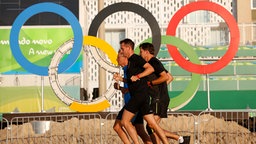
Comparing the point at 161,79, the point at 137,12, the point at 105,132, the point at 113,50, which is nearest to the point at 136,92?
the point at 161,79

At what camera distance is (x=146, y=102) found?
877 centimetres

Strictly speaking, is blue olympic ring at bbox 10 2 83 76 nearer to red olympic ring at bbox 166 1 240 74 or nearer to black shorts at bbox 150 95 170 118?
red olympic ring at bbox 166 1 240 74

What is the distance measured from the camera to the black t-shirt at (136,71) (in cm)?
874

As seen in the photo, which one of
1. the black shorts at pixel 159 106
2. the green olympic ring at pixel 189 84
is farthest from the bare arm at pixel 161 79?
the green olympic ring at pixel 189 84

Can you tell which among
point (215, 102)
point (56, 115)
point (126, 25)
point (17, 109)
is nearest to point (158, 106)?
point (56, 115)

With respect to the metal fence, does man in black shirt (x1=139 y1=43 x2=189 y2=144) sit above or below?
above

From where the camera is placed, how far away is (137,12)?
15414mm

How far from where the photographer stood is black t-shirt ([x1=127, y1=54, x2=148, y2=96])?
28.7 feet

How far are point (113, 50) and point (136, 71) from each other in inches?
254

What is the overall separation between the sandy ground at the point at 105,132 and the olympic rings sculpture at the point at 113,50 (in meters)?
1.37

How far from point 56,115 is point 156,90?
5602mm

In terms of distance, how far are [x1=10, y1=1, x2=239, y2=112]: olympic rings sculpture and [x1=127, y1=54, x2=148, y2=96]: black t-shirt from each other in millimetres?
6238

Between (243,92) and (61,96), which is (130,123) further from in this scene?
(243,92)

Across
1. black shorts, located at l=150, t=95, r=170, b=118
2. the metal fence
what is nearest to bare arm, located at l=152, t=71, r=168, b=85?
black shorts, located at l=150, t=95, r=170, b=118
